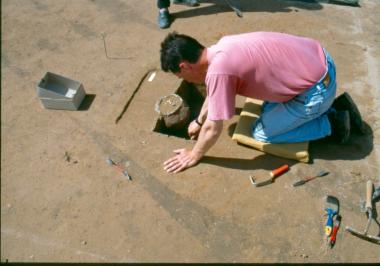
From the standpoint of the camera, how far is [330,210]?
288 centimetres

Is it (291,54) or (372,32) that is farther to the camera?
(372,32)

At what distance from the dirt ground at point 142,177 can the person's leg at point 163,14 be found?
346mm

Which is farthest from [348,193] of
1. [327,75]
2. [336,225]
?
[327,75]

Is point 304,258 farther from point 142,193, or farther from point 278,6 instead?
point 278,6

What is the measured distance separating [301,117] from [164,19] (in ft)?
9.02

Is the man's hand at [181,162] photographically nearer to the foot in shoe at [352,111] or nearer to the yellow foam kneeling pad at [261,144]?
the yellow foam kneeling pad at [261,144]

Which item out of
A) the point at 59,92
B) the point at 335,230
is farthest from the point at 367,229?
the point at 59,92

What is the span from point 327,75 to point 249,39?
757mm

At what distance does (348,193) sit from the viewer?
305cm

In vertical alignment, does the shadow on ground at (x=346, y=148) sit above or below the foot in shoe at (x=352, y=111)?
below

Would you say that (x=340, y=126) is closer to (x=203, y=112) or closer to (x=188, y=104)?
(x=203, y=112)

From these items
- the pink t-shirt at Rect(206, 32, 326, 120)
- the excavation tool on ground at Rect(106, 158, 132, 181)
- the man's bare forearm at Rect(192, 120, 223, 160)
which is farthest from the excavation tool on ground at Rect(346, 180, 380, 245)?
the excavation tool on ground at Rect(106, 158, 132, 181)

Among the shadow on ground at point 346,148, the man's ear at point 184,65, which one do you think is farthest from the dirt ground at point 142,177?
the man's ear at point 184,65

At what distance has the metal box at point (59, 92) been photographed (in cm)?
372
